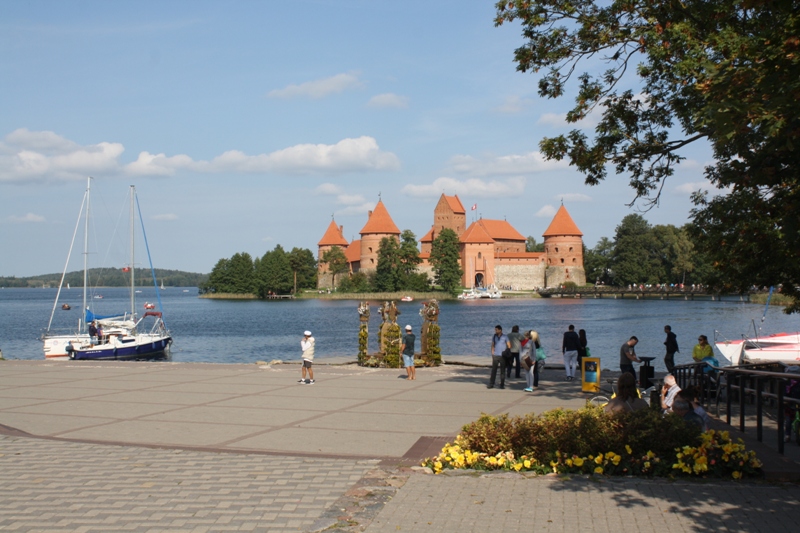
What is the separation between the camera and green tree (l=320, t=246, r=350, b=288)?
13462 cm

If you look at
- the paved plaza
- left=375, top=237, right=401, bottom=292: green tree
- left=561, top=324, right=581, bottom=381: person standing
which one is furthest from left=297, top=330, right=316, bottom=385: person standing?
left=375, top=237, right=401, bottom=292: green tree

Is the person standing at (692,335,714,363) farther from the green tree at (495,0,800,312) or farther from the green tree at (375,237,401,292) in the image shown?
the green tree at (375,237,401,292)

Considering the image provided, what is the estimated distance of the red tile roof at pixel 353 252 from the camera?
140375mm

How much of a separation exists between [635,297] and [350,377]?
109 metres

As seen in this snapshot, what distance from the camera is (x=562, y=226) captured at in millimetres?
128500

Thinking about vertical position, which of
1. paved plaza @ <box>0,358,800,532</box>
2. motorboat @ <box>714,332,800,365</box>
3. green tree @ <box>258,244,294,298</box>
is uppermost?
green tree @ <box>258,244,294,298</box>

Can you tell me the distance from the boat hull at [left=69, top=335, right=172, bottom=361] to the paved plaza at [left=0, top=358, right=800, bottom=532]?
69.9 feet

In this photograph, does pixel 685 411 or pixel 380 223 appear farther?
pixel 380 223

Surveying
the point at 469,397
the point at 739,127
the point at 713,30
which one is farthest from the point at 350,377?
the point at 739,127

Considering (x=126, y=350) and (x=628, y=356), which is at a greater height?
(x=628, y=356)

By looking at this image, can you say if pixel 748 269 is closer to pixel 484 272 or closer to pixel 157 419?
pixel 157 419

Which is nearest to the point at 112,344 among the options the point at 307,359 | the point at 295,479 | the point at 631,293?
the point at 307,359

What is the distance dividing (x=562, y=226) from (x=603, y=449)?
123428mm

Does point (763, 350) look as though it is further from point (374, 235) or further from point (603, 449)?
point (374, 235)
